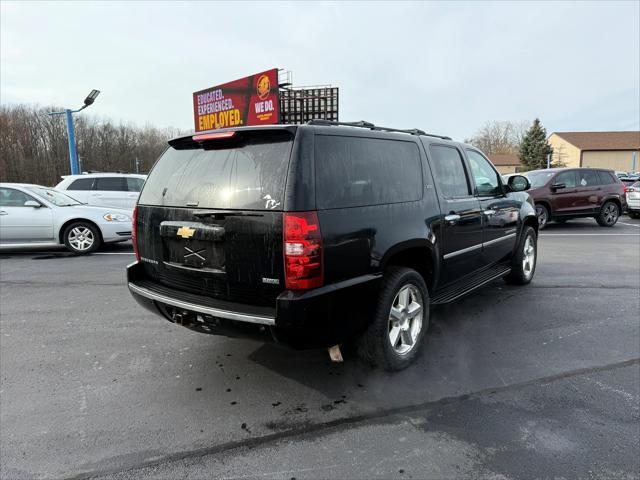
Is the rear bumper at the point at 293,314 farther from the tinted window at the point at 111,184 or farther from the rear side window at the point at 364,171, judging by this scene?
the tinted window at the point at 111,184

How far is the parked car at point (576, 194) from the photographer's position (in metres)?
12.3

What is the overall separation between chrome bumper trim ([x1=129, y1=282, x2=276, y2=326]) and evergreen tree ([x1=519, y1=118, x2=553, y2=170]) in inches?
2600

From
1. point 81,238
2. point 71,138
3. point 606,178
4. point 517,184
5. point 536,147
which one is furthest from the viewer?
point 536,147

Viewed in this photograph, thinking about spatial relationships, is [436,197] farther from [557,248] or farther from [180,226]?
[557,248]

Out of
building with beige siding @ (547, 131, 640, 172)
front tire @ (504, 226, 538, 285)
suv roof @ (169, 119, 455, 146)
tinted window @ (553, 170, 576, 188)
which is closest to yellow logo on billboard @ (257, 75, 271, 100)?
tinted window @ (553, 170, 576, 188)

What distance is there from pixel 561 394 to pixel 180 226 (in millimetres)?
2970

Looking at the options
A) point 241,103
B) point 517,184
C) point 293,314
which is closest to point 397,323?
point 293,314

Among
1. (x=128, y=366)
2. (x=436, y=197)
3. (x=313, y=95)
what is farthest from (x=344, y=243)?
(x=313, y=95)

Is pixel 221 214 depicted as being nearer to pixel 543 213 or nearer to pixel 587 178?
pixel 543 213

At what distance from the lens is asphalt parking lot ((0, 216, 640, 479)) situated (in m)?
2.31

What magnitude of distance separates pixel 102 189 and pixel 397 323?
1210cm

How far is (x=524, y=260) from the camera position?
5801 mm

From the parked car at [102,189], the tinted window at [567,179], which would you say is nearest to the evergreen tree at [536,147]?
the tinted window at [567,179]

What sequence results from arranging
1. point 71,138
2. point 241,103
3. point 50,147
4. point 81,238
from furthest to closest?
1. point 50,147
2. point 241,103
3. point 71,138
4. point 81,238
